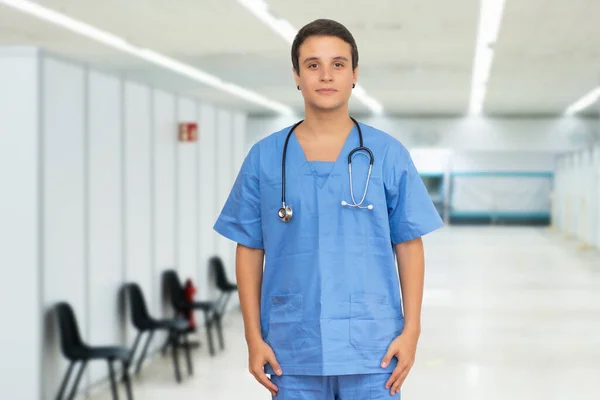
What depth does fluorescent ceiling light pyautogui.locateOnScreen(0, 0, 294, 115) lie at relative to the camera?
1230 cm

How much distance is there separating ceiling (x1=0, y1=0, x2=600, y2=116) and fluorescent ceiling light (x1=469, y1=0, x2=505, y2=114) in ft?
0.42

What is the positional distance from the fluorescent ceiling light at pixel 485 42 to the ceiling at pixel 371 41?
0.13 metres

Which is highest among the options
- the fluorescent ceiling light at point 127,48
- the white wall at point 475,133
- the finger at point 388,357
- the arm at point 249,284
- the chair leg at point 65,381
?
the fluorescent ceiling light at point 127,48

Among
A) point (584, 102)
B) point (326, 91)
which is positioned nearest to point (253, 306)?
point (326, 91)

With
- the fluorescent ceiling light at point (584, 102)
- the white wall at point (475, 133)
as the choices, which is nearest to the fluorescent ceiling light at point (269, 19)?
the fluorescent ceiling light at point (584, 102)

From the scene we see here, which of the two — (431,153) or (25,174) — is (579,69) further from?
(431,153)

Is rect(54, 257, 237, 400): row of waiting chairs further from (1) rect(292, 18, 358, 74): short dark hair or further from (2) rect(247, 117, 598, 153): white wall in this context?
(2) rect(247, 117, 598, 153): white wall

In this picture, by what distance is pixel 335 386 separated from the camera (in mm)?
2469

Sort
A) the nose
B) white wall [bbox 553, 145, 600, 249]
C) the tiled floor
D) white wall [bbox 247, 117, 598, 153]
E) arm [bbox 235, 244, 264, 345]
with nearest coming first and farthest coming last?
the nose → arm [bbox 235, 244, 264, 345] → the tiled floor → white wall [bbox 553, 145, 600, 249] → white wall [bbox 247, 117, 598, 153]

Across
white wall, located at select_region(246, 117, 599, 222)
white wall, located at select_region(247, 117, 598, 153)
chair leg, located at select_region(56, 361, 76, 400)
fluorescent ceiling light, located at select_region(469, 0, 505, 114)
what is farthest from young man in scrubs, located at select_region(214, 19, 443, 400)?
white wall, located at select_region(247, 117, 598, 153)

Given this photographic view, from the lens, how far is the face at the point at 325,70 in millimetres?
2410

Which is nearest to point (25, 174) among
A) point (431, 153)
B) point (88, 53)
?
point (88, 53)

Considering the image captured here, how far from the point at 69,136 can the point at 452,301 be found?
25.6 ft

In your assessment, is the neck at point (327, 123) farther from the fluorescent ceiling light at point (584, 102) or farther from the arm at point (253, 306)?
the fluorescent ceiling light at point (584, 102)
